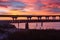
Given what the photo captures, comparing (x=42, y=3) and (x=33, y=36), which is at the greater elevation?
(x=42, y=3)

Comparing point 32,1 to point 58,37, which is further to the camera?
point 32,1

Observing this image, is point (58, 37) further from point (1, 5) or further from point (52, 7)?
point (1, 5)

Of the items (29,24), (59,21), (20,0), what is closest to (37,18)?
(29,24)

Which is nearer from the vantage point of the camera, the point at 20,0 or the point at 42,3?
the point at 20,0

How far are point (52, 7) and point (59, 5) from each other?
0.90ft

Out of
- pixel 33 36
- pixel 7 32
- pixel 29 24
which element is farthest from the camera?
pixel 29 24

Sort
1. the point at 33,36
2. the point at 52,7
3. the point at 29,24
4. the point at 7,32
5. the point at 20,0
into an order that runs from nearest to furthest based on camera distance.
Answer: the point at 33,36
the point at 7,32
the point at 29,24
the point at 20,0
the point at 52,7

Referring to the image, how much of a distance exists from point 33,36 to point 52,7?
4.05 meters

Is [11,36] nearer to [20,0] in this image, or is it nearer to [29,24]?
[29,24]

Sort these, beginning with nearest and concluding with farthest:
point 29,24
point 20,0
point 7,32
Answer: point 7,32
point 29,24
point 20,0

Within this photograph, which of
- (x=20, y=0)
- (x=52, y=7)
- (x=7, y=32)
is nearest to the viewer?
(x=7, y=32)

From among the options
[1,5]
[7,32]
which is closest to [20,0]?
[1,5]

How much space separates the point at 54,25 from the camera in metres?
3.76

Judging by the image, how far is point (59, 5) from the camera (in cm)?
577
